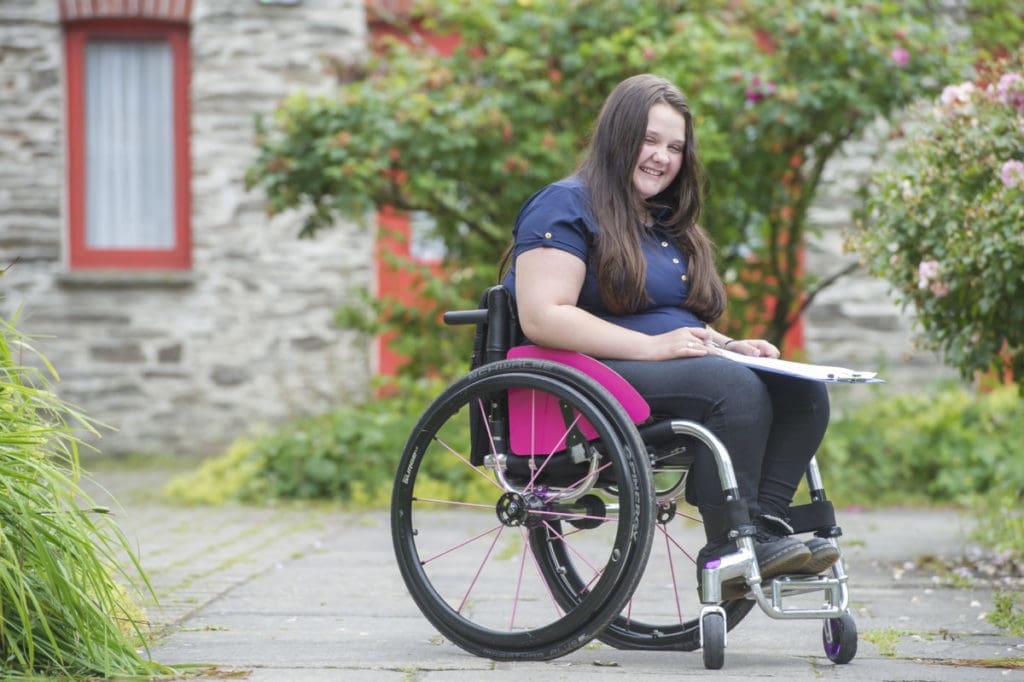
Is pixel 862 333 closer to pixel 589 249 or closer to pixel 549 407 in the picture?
pixel 589 249

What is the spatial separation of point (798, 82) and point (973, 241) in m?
2.79

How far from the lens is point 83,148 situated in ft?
30.1

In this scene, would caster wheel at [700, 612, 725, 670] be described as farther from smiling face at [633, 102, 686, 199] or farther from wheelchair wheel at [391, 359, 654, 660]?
smiling face at [633, 102, 686, 199]

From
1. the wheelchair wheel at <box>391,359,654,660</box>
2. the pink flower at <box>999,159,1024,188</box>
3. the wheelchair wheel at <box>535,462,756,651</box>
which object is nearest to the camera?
the wheelchair wheel at <box>391,359,654,660</box>

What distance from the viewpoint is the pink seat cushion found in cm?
283

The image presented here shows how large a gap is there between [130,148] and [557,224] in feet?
22.6

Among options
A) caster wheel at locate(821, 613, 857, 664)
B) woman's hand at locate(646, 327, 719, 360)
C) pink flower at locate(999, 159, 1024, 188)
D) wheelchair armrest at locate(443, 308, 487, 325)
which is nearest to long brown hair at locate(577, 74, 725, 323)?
woman's hand at locate(646, 327, 719, 360)

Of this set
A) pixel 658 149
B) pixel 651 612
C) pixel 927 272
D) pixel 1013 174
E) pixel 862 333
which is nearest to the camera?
pixel 658 149

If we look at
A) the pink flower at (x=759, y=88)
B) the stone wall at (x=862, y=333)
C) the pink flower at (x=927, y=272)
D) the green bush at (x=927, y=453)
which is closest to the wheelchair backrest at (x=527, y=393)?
the pink flower at (x=927, y=272)

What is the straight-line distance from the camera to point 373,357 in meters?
9.02

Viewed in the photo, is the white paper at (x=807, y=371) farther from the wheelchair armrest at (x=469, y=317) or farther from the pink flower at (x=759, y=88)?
the pink flower at (x=759, y=88)

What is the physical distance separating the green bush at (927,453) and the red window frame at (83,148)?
451cm

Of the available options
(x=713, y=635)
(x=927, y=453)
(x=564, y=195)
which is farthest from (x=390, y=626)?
(x=927, y=453)

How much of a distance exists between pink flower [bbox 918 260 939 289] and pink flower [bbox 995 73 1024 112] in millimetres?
519
